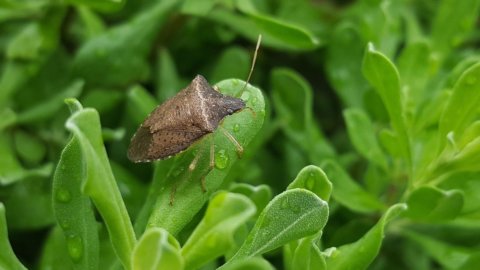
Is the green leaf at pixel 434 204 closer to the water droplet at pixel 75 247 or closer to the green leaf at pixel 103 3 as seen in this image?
the water droplet at pixel 75 247

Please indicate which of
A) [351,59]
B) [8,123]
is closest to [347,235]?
[351,59]

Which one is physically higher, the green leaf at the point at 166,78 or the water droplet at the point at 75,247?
the water droplet at the point at 75,247

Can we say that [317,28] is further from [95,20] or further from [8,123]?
[8,123]

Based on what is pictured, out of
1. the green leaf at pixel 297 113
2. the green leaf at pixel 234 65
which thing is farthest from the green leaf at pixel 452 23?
the green leaf at pixel 234 65

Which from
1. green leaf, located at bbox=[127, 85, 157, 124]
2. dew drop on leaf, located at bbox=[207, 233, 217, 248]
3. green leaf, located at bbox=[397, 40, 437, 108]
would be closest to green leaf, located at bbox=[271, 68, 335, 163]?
green leaf, located at bbox=[397, 40, 437, 108]

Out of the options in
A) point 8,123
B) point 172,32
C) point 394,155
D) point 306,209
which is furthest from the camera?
point 172,32

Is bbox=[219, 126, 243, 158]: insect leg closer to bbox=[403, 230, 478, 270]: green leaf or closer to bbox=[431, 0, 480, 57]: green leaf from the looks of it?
bbox=[403, 230, 478, 270]: green leaf

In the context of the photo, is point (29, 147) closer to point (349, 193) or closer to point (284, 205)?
point (349, 193)
